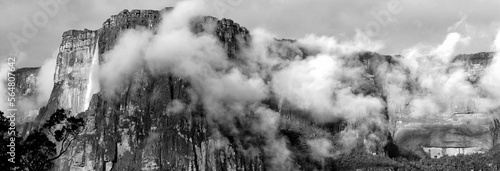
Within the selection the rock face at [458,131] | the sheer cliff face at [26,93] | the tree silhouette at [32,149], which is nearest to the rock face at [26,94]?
the sheer cliff face at [26,93]

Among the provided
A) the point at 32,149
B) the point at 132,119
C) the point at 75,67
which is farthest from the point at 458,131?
the point at 32,149

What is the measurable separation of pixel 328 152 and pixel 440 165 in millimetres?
21582

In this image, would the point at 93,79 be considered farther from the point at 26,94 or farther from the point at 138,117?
the point at 26,94

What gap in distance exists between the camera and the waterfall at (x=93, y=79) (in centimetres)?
15138

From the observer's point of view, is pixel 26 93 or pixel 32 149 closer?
pixel 32 149

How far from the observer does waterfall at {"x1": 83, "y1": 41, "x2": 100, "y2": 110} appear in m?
151

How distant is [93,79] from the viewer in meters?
152

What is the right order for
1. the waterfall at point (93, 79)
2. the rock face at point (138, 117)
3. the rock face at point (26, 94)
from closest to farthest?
the rock face at point (138, 117)
the waterfall at point (93, 79)
the rock face at point (26, 94)

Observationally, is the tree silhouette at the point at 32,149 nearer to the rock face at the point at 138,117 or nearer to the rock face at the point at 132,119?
the rock face at the point at 138,117

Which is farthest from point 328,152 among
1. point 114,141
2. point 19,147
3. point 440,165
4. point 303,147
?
point 19,147

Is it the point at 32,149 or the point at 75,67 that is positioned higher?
the point at 75,67

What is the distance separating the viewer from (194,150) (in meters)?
142

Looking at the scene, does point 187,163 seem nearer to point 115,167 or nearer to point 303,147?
point 115,167

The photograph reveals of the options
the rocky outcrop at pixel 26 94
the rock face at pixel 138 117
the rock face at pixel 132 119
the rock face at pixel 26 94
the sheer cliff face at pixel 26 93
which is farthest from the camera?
the sheer cliff face at pixel 26 93
